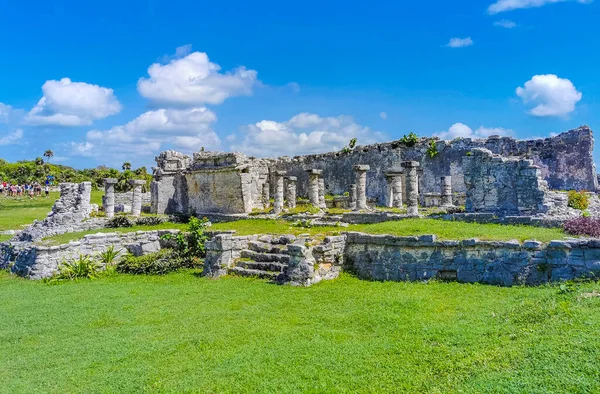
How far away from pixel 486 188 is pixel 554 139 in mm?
10862

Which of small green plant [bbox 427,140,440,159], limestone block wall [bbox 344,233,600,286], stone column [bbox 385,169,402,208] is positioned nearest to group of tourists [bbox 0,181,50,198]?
stone column [bbox 385,169,402,208]

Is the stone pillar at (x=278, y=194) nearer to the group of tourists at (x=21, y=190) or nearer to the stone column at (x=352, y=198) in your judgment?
the stone column at (x=352, y=198)

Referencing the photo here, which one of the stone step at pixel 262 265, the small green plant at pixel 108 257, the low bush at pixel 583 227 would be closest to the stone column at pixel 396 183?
the stone step at pixel 262 265

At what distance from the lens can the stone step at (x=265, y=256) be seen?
39.7 feet

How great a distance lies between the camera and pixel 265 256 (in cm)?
1252

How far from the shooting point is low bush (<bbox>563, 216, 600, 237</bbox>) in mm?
9531

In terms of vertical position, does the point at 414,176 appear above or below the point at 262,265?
above

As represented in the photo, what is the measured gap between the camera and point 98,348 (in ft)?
23.0

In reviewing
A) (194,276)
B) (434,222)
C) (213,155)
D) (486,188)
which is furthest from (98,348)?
(213,155)

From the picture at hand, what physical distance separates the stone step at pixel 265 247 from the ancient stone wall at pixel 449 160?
719cm

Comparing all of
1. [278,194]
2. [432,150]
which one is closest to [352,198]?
[278,194]

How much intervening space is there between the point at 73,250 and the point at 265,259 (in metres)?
7.16

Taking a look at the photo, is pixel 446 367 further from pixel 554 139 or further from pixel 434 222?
pixel 554 139

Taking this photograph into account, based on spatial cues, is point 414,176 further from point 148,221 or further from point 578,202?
point 148,221
